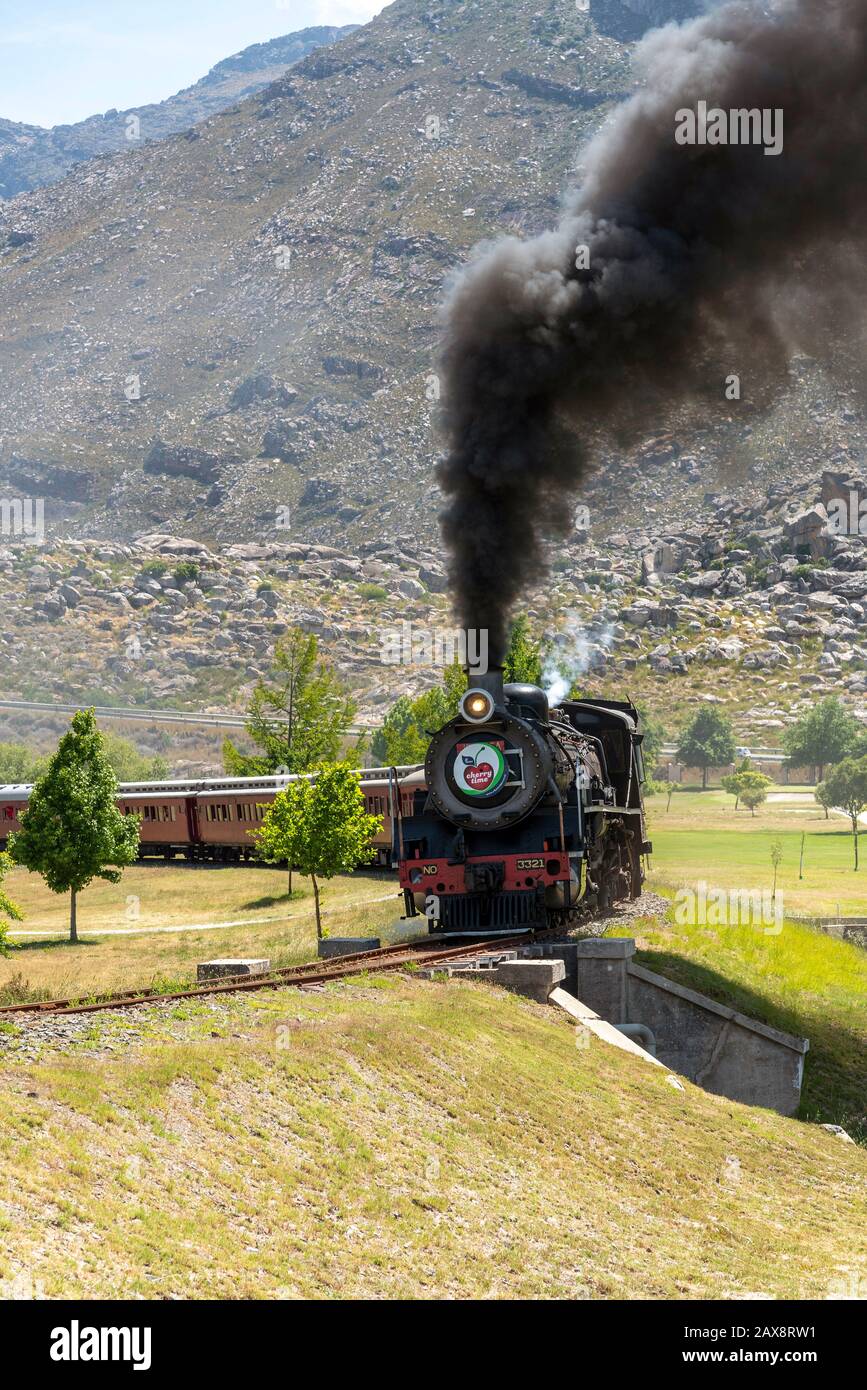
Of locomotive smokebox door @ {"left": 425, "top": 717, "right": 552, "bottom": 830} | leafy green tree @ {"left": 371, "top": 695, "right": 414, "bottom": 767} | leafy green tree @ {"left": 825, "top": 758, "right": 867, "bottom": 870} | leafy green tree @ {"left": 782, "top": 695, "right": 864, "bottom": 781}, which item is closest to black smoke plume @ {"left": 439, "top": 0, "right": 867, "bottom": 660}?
locomotive smokebox door @ {"left": 425, "top": 717, "right": 552, "bottom": 830}

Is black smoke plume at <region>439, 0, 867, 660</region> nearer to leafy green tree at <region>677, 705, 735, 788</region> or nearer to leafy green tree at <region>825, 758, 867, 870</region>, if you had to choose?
leafy green tree at <region>825, 758, 867, 870</region>

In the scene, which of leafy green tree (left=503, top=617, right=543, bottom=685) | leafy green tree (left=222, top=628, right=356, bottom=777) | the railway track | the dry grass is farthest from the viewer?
leafy green tree (left=222, top=628, right=356, bottom=777)

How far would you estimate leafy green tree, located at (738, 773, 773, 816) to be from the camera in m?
114

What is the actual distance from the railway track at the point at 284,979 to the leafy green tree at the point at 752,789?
94176 mm

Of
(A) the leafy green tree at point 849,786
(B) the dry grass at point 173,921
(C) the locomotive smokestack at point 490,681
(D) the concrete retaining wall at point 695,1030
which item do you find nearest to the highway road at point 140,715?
(A) the leafy green tree at point 849,786

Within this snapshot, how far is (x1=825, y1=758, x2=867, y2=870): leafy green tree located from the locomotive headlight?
8797 centimetres

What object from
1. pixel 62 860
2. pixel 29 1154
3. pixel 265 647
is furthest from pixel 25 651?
pixel 29 1154

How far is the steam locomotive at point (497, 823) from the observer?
74.0 feet

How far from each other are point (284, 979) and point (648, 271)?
12.9 metres

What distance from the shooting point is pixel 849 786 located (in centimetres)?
10681

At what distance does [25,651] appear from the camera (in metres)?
155

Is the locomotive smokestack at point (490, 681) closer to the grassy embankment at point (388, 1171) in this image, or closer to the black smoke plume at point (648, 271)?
the black smoke plume at point (648, 271)

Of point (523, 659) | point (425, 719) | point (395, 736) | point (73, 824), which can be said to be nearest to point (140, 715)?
point (425, 719)

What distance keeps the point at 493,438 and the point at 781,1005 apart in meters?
11.5
